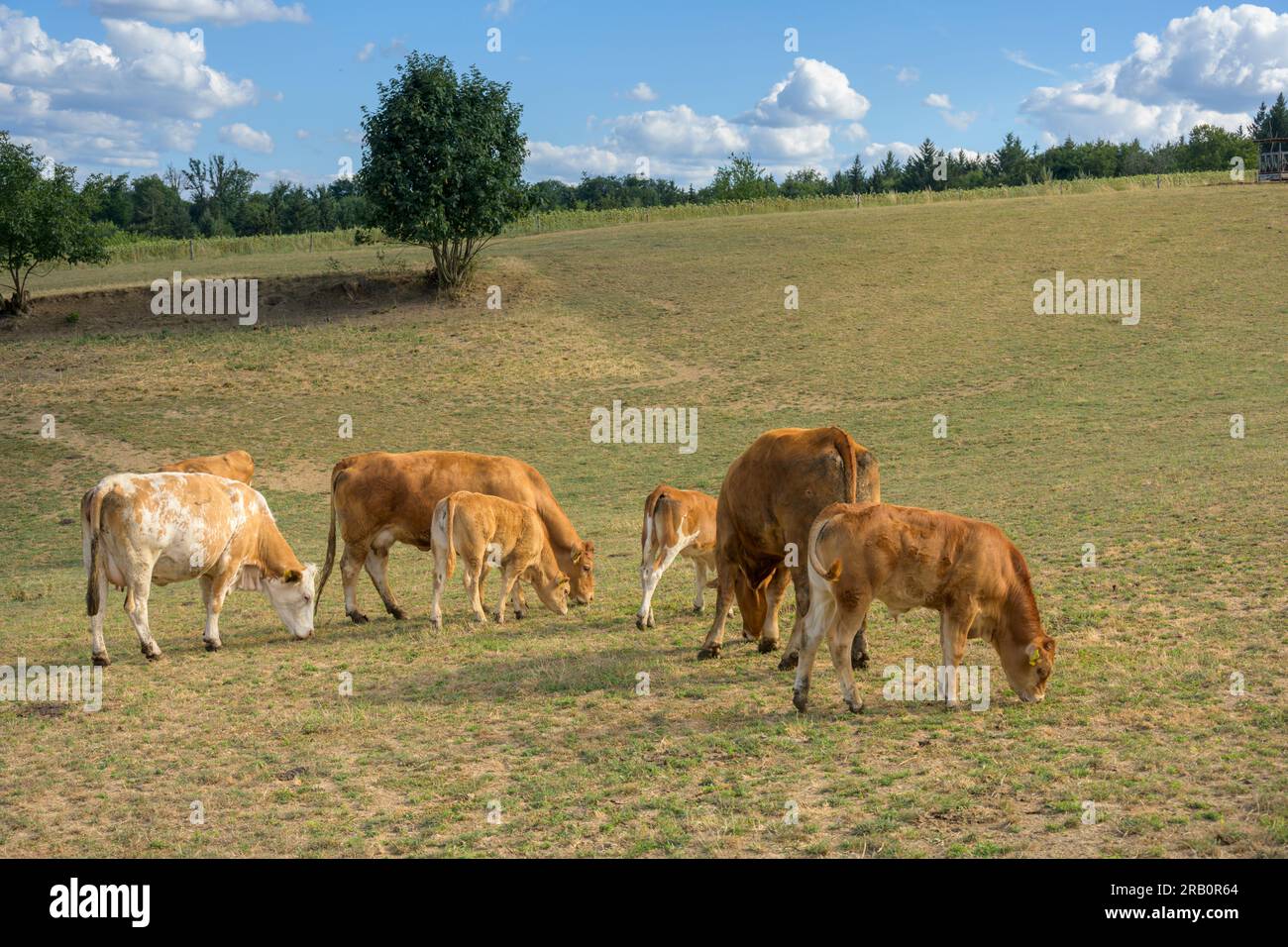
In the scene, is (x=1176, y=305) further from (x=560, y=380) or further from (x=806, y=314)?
(x=560, y=380)

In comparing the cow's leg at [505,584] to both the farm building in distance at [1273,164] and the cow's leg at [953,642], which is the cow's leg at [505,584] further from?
the farm building in distance at [1273,164]

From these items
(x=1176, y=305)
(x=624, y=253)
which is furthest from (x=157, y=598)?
(x=624, y=253)

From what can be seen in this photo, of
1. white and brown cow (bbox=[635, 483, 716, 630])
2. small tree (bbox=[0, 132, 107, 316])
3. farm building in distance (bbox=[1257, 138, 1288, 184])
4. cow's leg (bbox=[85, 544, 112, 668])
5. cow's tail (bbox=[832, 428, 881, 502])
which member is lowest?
cow's leg (bbox=[85, 544, 112, 668])

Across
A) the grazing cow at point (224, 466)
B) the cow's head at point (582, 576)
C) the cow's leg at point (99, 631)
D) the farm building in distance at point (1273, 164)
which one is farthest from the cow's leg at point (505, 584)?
the farm building in distance at point (1273, 164)

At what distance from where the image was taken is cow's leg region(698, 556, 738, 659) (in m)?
11.2

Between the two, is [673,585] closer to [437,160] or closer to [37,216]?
[437,160]

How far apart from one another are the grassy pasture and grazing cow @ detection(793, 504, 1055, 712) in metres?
0.40

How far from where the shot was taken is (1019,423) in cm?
2631

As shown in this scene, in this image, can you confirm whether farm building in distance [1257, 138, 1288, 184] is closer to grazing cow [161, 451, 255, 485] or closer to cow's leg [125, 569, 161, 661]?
grazing cow [161, 451, 255, 485]

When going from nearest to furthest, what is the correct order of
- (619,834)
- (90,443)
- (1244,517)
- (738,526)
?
(619,834), (738,526), (1244,517), (90,443)

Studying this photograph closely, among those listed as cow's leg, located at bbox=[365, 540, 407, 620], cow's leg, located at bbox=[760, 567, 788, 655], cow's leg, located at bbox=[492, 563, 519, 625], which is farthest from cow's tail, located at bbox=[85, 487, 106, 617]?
cow's leg, located at bbox=[760, 567, 788, 655]

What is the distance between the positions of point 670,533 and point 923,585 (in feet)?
14.3
